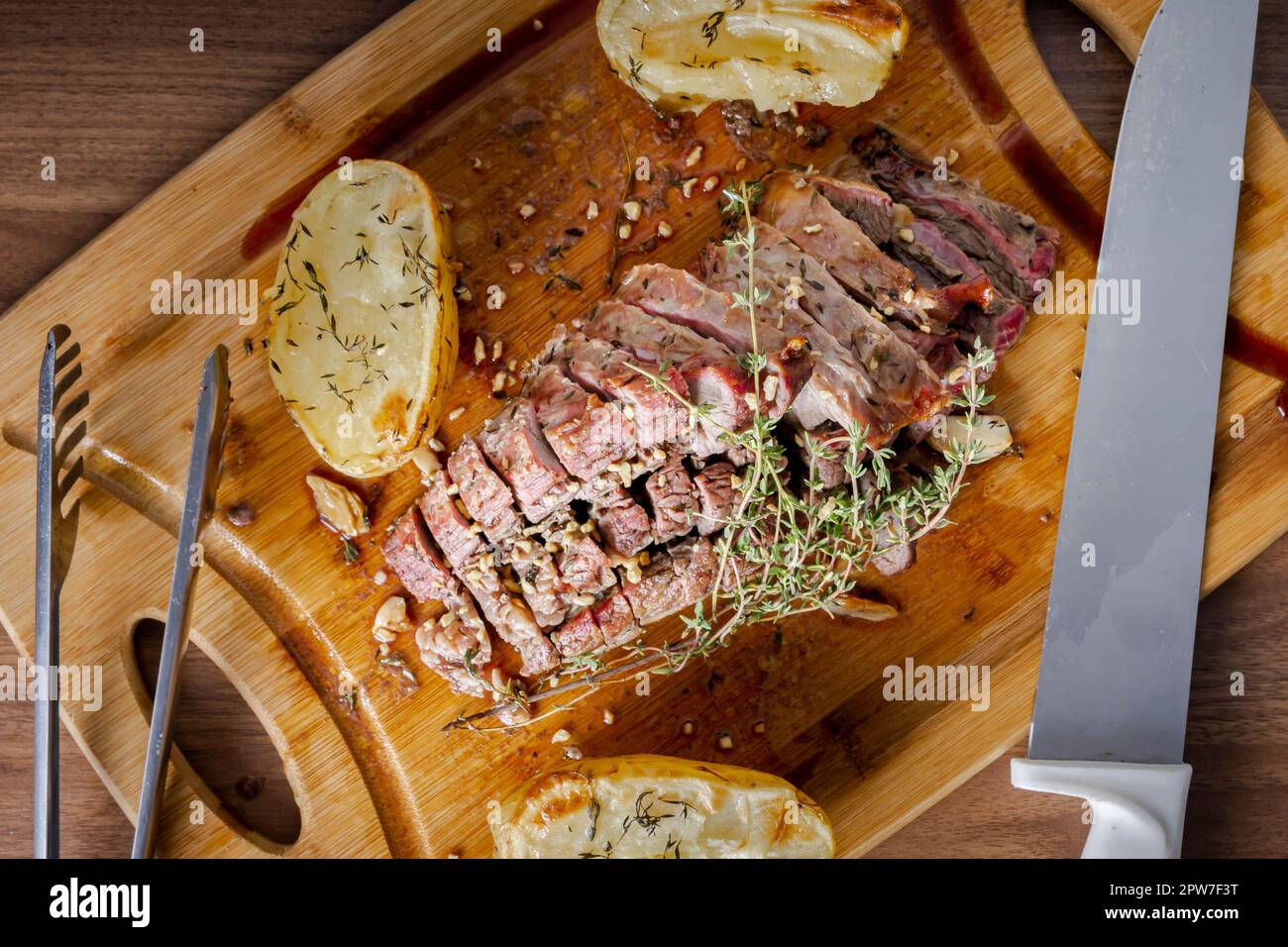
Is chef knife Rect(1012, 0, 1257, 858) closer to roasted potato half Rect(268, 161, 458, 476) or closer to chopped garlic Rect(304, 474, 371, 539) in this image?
roasted potato half Rect(268, 161, 458, 476)

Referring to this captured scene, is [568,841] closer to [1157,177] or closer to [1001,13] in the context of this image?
[1157,177]

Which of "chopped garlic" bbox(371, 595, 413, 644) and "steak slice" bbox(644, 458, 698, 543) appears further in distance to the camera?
"chopped garlic" bbox(371, 595, 413, 644)

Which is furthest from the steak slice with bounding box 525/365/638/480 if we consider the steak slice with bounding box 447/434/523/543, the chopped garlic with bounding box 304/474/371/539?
the chopped garlic with bounding box 304/474/371/539

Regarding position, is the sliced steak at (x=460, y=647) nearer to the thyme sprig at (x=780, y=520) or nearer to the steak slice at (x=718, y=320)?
the thyme sprig at (x=780, y=520)

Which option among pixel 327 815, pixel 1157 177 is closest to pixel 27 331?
pixel 327 815

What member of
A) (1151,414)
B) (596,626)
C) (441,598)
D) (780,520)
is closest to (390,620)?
(441,598)

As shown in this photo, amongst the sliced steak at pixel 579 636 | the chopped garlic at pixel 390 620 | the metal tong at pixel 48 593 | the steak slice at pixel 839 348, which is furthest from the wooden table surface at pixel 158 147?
the steak slice at pixel 839 348
